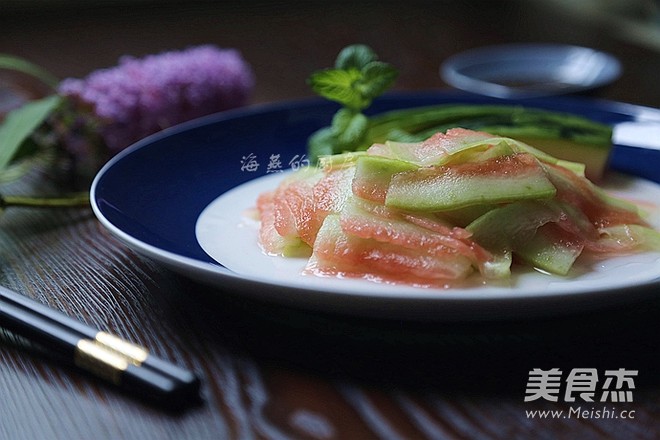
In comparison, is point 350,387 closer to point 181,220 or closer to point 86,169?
point 181,220

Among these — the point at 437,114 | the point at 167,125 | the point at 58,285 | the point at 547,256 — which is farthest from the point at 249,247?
the point at 167,125

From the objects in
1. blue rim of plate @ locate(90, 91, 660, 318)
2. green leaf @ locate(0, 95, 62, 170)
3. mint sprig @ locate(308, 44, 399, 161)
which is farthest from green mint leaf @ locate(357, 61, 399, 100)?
green leaf @ locate(0, 95, 62, 170)

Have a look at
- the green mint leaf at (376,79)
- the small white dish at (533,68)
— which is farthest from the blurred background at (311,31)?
the green mint leaf at (376,79)

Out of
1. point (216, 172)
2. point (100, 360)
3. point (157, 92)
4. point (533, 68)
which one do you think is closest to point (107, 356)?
point (100, 360)

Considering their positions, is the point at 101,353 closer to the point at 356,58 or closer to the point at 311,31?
the point at 356,58

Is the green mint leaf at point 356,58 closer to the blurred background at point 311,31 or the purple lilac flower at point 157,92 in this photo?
the purple lilac flower at point 157,92
